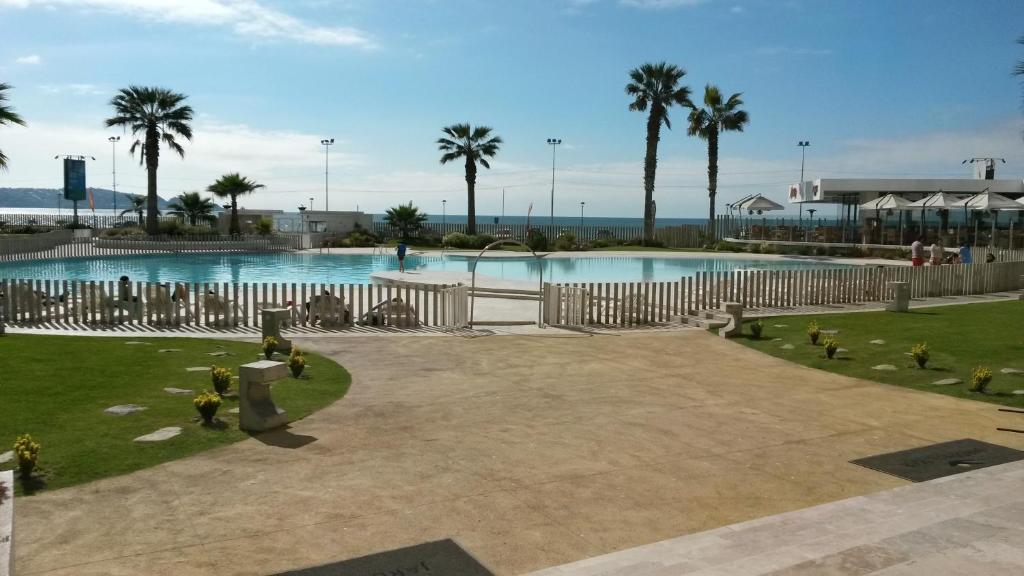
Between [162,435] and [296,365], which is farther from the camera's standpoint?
[296,365]

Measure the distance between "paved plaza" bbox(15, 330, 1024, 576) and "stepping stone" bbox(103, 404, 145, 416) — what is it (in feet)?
5.77

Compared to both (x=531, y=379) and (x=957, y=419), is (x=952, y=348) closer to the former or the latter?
(x=957, y=419)

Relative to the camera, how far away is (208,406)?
7.96 m

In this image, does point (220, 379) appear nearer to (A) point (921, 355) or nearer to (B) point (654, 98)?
(A) point (921, 355)

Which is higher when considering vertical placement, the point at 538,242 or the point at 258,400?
the point at 538,242

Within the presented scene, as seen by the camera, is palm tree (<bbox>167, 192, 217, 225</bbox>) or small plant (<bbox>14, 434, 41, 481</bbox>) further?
palm tree (<bbox>167, 192, 217, 225</bbox>)

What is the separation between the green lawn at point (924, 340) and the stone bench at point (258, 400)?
844cm

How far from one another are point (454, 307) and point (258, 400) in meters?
8.13

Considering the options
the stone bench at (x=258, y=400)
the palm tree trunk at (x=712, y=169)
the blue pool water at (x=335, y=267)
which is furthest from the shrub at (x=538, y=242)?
the stone bench at (x=258, y=400)

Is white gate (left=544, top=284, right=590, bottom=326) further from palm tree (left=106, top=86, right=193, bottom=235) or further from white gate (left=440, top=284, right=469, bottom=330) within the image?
palm tree (left=106, top=86, right=193, bottom=235)

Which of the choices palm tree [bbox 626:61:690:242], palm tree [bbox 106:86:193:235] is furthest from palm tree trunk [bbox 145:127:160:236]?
palm tree [bbox 626:61:690:242]

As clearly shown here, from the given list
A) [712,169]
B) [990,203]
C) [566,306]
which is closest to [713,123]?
[712,169]

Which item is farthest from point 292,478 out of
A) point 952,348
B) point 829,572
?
point 952,348

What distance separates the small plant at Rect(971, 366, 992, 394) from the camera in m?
9.99
